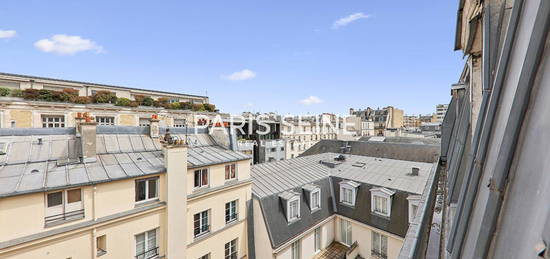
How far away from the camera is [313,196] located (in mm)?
13523

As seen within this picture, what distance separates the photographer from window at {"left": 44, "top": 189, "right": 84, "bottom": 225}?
677 cm

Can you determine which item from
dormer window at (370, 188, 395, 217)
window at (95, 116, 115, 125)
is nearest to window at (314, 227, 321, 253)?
dormer window at (370, 188, 395, 217)

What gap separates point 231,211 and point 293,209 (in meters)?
3.34

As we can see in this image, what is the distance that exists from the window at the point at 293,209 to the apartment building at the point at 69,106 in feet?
45.8

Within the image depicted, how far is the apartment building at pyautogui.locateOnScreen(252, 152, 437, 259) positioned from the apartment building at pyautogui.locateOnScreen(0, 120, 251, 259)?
165 centimetres

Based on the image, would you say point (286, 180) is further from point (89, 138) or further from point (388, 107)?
point (388, 107)

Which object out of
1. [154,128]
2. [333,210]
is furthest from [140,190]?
[333,210]

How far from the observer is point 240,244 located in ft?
38.5

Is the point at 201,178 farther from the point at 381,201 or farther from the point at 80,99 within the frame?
the point at 80,99

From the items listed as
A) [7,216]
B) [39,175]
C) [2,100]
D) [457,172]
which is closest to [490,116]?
[457,172]

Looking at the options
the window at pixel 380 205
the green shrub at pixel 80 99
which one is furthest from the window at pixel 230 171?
the green shrub at pixel 80 99

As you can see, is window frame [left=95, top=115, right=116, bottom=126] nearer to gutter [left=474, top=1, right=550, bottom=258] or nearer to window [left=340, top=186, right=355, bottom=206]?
window [left=340, top=186, right=355, bottom=206]

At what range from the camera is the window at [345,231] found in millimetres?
14156

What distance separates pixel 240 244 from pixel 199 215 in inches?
116
